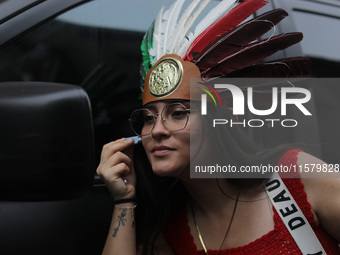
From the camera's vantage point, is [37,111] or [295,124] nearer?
[37,111]

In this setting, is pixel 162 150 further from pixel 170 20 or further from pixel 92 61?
pixel 170 20

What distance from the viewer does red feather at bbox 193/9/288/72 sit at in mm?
1675

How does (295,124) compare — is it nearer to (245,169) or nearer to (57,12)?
(245,169)

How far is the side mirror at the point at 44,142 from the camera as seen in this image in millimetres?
1119

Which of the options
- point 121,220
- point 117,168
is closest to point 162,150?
point 117,168

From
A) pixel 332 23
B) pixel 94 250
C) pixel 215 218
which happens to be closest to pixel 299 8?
pixel 332 23

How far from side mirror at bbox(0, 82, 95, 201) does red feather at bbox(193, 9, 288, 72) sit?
667 millimetres

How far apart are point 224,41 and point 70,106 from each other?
780mm

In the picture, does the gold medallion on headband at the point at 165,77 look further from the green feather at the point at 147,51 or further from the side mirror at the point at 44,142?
the side mirror at the point at 44,142

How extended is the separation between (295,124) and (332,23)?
66 cm

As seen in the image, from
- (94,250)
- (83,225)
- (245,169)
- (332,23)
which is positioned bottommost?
(94,250)

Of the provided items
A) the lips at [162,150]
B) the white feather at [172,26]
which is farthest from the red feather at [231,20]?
the lips at [162,150]

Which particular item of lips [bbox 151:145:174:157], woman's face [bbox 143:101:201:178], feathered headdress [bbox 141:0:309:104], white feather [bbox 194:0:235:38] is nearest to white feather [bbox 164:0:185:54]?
feathered headdress [bbox 141:0:309:104]

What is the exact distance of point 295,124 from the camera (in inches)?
79.0
